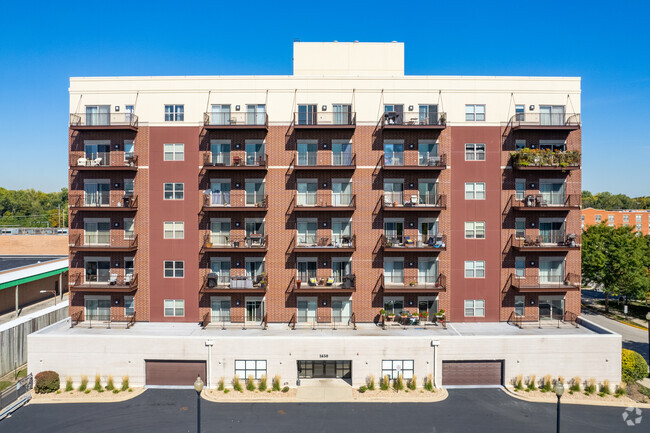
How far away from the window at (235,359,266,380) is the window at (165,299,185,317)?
24.2 ft

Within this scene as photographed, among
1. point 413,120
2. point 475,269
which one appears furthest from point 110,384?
point 413,120

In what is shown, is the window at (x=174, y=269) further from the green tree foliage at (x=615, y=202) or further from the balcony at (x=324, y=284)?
the green tree foliage at (x=615, y=202)

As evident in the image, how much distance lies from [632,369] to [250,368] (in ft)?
90.3

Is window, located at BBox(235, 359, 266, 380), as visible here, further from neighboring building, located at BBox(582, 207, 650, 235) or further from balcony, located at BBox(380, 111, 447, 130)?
neighboring building, located at BBox(582, 207, 650, 235)

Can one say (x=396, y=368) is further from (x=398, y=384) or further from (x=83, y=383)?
(x=83, y=383)

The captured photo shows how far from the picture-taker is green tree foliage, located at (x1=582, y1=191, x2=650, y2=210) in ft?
504

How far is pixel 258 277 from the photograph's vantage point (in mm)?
30312

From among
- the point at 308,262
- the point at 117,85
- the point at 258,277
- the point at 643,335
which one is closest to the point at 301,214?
the point at 308,262

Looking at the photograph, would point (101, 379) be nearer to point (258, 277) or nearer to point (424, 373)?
point (258, 277)

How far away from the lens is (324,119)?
30109 millimetres

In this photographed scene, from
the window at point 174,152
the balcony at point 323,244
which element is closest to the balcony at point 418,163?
the balcony at point 323,244

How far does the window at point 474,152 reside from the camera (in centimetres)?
3050

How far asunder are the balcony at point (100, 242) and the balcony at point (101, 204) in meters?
2.19

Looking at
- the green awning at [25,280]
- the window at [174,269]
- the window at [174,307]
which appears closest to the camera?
the window at [174,269]
